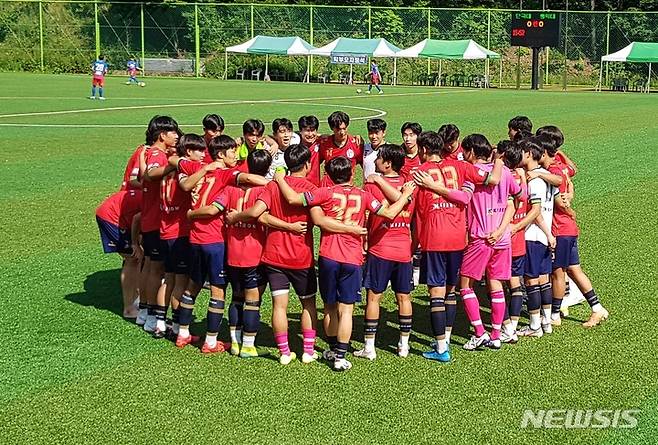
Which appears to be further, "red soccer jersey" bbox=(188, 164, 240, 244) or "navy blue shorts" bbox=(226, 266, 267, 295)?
"red soccer jersey" bbox=(188, 164, 240, 244)

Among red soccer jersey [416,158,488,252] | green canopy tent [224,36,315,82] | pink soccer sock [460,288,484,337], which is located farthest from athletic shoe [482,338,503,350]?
green canopy tent [224,36,315,82]

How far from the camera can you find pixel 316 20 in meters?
66.7

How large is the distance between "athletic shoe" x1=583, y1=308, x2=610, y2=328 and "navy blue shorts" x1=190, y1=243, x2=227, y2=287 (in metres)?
3.68

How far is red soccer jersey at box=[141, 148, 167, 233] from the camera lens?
829cm

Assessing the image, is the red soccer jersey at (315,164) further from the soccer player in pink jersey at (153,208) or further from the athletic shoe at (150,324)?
the athletic shoe at (150,324)

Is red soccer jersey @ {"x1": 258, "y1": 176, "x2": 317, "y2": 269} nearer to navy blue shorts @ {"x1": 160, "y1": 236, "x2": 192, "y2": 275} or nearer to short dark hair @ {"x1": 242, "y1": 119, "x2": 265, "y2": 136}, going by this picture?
navy blue shorts @ {"x1": 160, "y1": 236, "x2": 192, "y2": 275}

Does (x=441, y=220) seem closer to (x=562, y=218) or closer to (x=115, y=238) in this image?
(x=562, y=218)

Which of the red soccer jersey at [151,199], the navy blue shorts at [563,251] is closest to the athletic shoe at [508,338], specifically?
the navy blue shorts at [563,251]

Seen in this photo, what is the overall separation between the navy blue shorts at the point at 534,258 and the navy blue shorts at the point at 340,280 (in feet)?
6.38

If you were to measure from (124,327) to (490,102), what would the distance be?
1321 inches

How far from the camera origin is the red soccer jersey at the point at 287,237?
7309 millimetres

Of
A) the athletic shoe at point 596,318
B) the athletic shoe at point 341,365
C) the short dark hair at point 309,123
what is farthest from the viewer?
the short dark hair at point 309,123

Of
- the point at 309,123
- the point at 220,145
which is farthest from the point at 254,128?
the point at 220,145

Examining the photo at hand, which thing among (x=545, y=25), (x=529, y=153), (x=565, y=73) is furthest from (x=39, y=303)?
(x=565, y=73)
